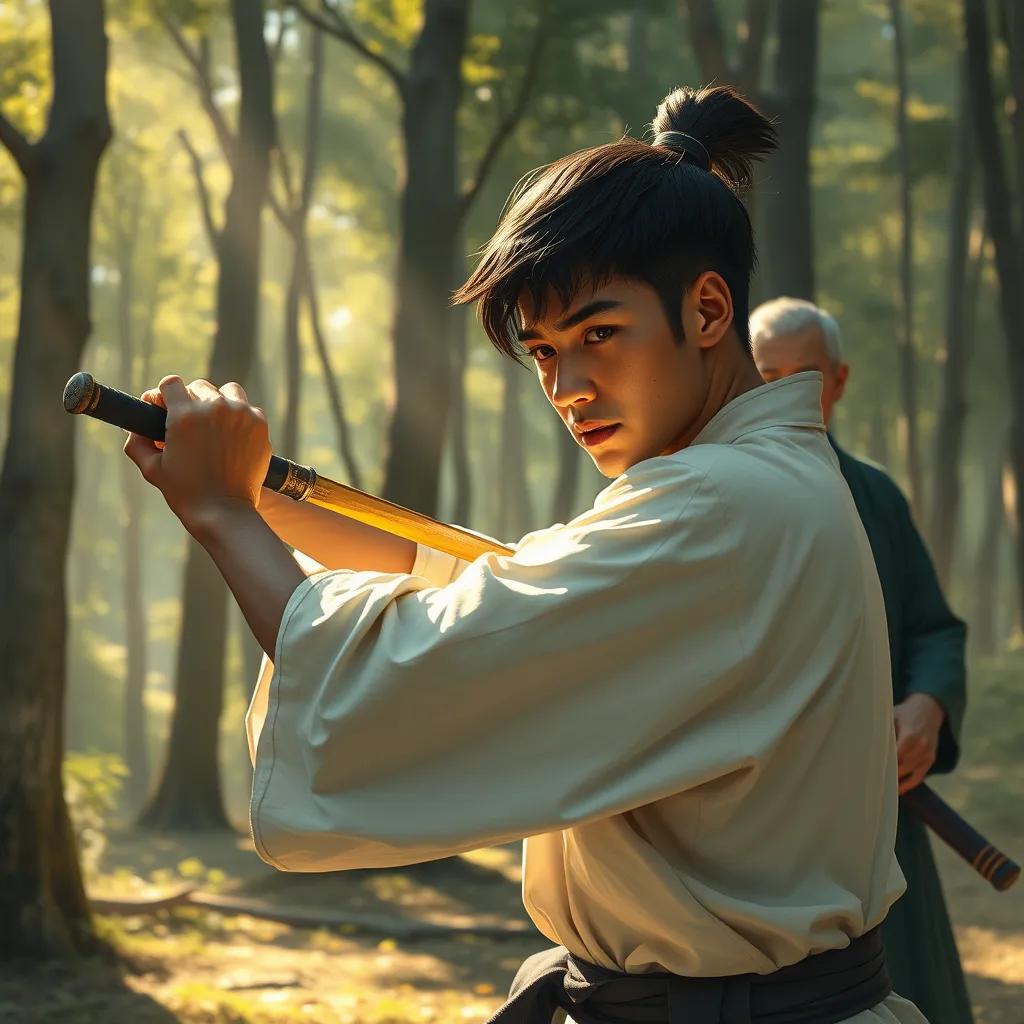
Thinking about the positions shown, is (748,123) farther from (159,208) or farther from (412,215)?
(159,208)

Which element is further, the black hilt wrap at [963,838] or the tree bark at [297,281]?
the tree bark at [297,281]

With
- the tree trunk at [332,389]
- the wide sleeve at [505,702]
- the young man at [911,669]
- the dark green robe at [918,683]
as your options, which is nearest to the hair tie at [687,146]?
the wide sleeve at [505,702]

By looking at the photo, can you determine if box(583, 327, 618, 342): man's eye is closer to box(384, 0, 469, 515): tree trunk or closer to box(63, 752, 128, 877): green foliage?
box(63, 752, 128, 877): green foliage

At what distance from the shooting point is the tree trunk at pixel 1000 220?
13.4 meters

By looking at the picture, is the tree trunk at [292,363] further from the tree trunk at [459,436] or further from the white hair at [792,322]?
the white hair at [792,322]

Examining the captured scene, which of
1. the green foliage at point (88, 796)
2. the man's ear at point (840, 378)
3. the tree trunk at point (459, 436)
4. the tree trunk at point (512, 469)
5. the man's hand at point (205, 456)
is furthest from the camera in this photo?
the tree trunk at point (512, 469)

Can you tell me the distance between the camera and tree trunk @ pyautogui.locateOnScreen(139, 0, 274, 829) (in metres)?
13.8

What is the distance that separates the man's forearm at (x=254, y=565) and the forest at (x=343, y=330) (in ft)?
2.31

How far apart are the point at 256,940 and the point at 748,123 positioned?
7.17 m

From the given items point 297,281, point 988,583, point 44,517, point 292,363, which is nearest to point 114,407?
point 44,517

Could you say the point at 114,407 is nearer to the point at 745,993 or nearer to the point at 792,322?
the point at 745,993

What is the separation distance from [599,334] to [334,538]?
2.32ft

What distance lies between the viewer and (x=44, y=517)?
644 centimetres

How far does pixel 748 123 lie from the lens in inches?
Answer: 89.4
